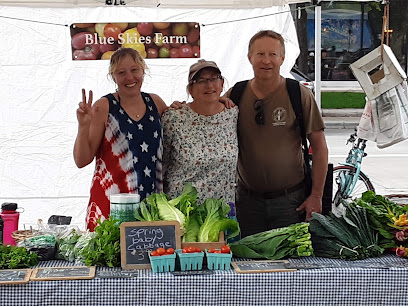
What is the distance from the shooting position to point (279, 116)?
3850 mm

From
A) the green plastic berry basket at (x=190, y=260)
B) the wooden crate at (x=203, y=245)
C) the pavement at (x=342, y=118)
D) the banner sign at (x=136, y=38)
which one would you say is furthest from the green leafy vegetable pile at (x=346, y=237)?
the pavement at (x=342, y=118)

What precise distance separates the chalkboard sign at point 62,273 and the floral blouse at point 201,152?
0.85m

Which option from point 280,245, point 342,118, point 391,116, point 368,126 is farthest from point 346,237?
point 342,118

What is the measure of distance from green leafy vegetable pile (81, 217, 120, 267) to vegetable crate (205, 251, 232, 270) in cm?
42

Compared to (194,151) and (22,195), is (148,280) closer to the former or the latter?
(194,151)

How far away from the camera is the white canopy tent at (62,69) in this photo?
17.7 ft

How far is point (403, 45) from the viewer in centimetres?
2139

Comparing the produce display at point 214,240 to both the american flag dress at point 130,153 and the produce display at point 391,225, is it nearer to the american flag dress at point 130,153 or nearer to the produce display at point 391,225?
the produce display at point 391,225

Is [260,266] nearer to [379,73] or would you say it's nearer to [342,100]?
[379,73]

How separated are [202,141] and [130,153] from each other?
404mm

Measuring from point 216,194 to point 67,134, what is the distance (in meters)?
2.39

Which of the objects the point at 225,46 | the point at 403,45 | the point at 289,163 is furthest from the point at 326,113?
the point at 289,163

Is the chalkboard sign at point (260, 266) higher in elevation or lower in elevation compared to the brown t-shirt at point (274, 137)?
lower

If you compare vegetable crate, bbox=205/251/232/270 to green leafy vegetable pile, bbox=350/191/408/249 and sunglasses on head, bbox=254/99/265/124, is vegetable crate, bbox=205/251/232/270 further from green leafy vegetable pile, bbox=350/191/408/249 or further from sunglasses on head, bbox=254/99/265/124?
sunglasses on head, bbox=254/99/265/124
